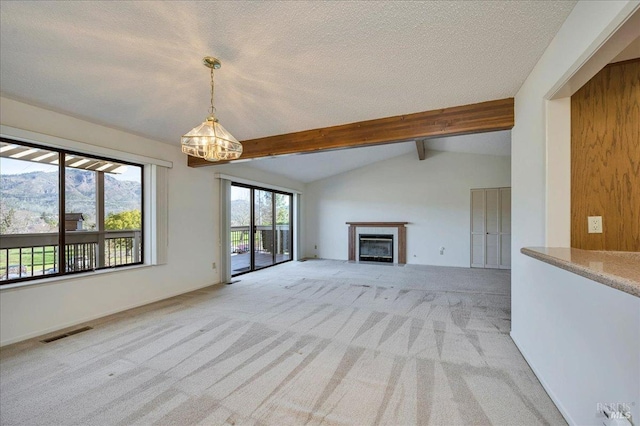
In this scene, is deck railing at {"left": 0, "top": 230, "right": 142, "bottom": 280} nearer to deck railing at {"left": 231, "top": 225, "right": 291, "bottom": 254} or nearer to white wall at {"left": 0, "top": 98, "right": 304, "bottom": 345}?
white wall at {"left": 0, "top": 98, "right": 304, "bottom": 345}

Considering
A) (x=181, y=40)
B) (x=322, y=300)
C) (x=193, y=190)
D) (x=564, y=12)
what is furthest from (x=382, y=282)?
(x=181, y=40)

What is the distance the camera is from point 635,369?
3.55ft

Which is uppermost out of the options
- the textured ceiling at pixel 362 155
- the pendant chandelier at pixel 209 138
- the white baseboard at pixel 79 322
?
the textured ceiling at pixel 362 155

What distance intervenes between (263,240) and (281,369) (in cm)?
462

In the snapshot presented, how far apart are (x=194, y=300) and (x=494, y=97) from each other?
463cm

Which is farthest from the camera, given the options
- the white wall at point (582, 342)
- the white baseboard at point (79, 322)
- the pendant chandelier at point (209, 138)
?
the white baseboard at point (79, 322)

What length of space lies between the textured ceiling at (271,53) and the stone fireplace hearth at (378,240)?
15.6ft

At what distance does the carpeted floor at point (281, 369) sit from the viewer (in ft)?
5.42

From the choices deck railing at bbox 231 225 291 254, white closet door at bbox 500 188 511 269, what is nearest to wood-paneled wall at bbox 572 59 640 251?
white closet door at bbox 500 188 511 269

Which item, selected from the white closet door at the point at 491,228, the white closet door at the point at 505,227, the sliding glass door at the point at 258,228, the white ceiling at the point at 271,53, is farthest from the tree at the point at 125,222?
the white closet door at the point at 505,227

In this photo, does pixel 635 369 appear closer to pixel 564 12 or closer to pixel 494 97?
pixel 564 12

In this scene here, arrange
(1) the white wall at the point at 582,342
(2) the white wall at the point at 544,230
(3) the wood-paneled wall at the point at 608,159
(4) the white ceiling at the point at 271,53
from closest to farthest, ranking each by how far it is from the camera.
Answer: (1) the white wall at the point at 582,342 < (2) the white wall at the point at 544,230 < (4) the white ceiling at the point at 271,53 < (3) the wood-paneled wall at the point at 608,159

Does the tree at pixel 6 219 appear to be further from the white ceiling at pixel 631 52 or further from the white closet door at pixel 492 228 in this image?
the white closet door at pixel 492 228

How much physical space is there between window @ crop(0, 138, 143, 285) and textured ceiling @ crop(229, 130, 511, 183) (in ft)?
6.02
